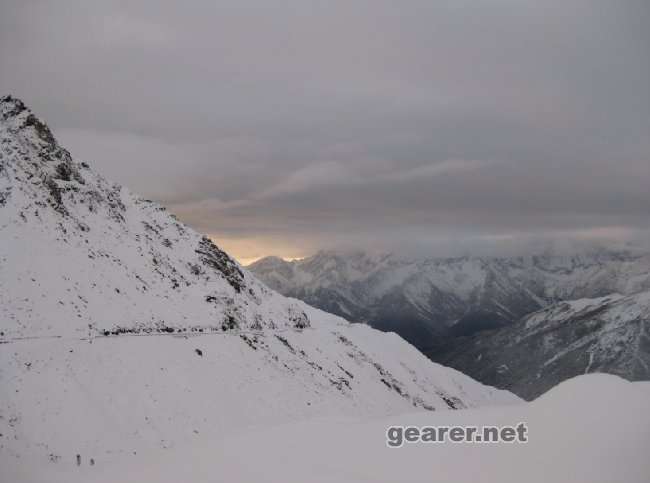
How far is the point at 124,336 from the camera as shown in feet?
191

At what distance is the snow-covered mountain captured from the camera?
133ft

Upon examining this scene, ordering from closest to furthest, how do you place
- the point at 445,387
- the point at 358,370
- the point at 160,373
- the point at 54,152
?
1. the point at 160,373
2. the point at 54,152
3. the point at 358,370
4. the point at 445,387

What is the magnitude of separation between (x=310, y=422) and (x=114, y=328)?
4270 cm

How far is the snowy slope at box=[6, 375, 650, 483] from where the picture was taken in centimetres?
1598

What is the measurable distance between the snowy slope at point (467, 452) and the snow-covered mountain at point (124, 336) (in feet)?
53.3

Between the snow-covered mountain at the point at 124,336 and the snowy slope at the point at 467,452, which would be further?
the snow-covered mountain at the point at 124,336

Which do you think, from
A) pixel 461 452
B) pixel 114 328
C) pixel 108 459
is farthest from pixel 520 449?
pixel 114 328

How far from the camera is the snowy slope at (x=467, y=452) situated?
629 inches

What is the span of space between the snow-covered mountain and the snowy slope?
640 inches

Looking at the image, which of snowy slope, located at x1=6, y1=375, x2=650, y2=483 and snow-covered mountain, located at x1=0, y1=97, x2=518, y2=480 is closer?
snowy slope, located at x1=6, y1=375, x2=650, y2=483

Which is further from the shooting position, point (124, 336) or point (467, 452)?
point (124, 336)

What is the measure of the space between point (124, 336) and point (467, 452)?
49192 millimetres

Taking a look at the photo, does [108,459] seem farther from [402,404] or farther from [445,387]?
[445,387]

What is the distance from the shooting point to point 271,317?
10169 centimetres
